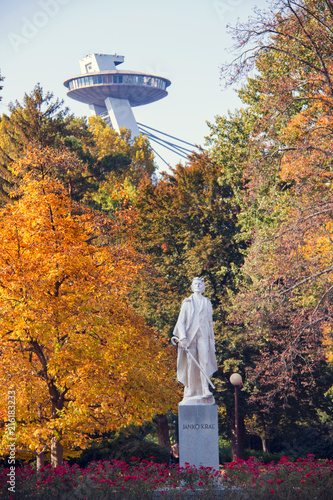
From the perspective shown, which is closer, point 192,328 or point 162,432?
point 192,328

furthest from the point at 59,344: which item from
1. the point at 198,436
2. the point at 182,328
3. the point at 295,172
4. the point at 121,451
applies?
the point at 295,172

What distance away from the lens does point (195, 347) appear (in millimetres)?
12320

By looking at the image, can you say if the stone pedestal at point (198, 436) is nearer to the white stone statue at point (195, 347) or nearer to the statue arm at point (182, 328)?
the white stone statue at point (195, 347)

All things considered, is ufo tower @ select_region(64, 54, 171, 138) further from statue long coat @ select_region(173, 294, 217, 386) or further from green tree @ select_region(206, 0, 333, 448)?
statue long coat @ select_region(173, 294, 217, 386)

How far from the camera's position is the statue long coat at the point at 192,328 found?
12242 mm

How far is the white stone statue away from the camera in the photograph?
12117 millimetres

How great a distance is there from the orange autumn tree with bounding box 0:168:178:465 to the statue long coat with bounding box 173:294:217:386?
8.81ft

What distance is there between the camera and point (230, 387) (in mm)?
25156

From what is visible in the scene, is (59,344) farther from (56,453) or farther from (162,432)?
(162,432)

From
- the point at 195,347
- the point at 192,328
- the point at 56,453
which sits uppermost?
the point at 192,328

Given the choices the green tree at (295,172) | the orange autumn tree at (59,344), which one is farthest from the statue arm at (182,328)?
the green tree at (295,172)

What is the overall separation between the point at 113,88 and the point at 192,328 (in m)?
109

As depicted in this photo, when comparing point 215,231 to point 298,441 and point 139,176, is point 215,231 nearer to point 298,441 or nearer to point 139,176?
point 298,441

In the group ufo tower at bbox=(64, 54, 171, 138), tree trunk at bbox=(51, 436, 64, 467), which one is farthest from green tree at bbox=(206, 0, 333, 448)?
ufo tower at bbox=(64, 54, 171, 138)
